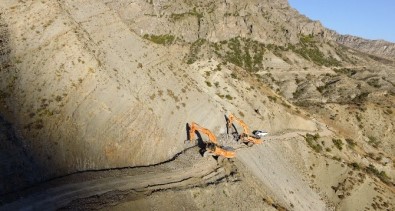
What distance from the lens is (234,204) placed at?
3809 cm

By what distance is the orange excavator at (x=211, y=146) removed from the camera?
43.9m

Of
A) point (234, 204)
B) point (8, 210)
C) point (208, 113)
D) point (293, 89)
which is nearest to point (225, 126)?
point (208, 113)

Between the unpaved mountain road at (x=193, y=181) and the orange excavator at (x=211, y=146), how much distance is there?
3.03 ft

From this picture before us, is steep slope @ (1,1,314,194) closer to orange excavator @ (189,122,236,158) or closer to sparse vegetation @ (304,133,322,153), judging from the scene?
orange excavator @ (189,122,236,158)

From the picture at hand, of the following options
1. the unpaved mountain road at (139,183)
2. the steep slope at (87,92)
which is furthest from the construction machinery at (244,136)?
the unpaved mountain road at (139,183)

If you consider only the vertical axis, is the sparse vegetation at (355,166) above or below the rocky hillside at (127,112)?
below

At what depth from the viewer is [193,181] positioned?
3831 centimetres

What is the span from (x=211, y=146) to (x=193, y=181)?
6.85 meters

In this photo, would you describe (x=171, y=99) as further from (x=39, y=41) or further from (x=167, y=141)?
(x=39, y=41)

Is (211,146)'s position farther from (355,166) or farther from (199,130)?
(355,166)

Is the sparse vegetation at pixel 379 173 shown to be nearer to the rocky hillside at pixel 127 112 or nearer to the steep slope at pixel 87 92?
the rocky hillside at pixel 127 112

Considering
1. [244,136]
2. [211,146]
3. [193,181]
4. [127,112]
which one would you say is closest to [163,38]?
[244,136]

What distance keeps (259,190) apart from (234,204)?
18.6ft

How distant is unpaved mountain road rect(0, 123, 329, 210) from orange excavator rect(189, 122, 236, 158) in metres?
0.92
